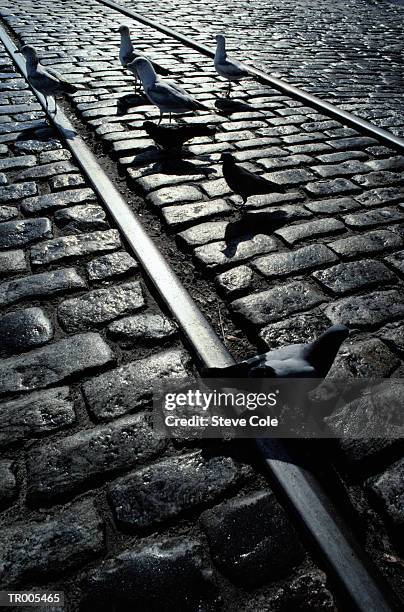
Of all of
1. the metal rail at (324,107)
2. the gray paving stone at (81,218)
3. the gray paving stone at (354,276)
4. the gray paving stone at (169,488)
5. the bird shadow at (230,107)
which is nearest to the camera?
the gray paving stone at (169,488)

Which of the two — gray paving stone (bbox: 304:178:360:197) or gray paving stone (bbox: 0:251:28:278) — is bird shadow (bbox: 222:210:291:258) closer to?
gray paving stone (bbox: 304:178:360:197)

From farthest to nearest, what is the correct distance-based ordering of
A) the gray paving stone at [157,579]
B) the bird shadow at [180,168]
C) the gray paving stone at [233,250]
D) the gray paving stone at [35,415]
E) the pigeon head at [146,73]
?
the pigeon head at [146,73] → the bird shadow at [180,168] → the gray paving stone at [233,250] → the gray paving stone at [35,415] → the gray paving stone at [157,579]

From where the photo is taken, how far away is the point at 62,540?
5.86ft

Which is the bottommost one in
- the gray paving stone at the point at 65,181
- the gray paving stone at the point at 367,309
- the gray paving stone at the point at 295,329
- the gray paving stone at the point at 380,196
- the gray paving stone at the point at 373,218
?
the gray paving stone at the point at 295,329

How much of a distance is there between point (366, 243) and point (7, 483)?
113 inches

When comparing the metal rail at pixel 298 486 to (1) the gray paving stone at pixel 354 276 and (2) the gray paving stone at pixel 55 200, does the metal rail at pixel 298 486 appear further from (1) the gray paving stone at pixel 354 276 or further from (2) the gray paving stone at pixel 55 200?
(1) the gray paving stone at pixel 354 276

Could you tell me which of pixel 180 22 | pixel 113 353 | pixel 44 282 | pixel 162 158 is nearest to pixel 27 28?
pixel 180 22

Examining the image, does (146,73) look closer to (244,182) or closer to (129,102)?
(129,102)

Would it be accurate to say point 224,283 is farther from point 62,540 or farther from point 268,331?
point 62,540

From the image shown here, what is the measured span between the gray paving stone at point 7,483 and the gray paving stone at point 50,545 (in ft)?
0.42

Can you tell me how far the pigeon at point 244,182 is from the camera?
3.84m

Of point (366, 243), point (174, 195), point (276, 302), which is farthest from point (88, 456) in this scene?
point (174, 195)

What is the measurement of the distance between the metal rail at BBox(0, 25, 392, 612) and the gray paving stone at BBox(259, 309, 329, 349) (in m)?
0.29

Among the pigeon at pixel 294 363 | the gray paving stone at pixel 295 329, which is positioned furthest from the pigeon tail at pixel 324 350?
the gray paving stone at pixel 295 329
